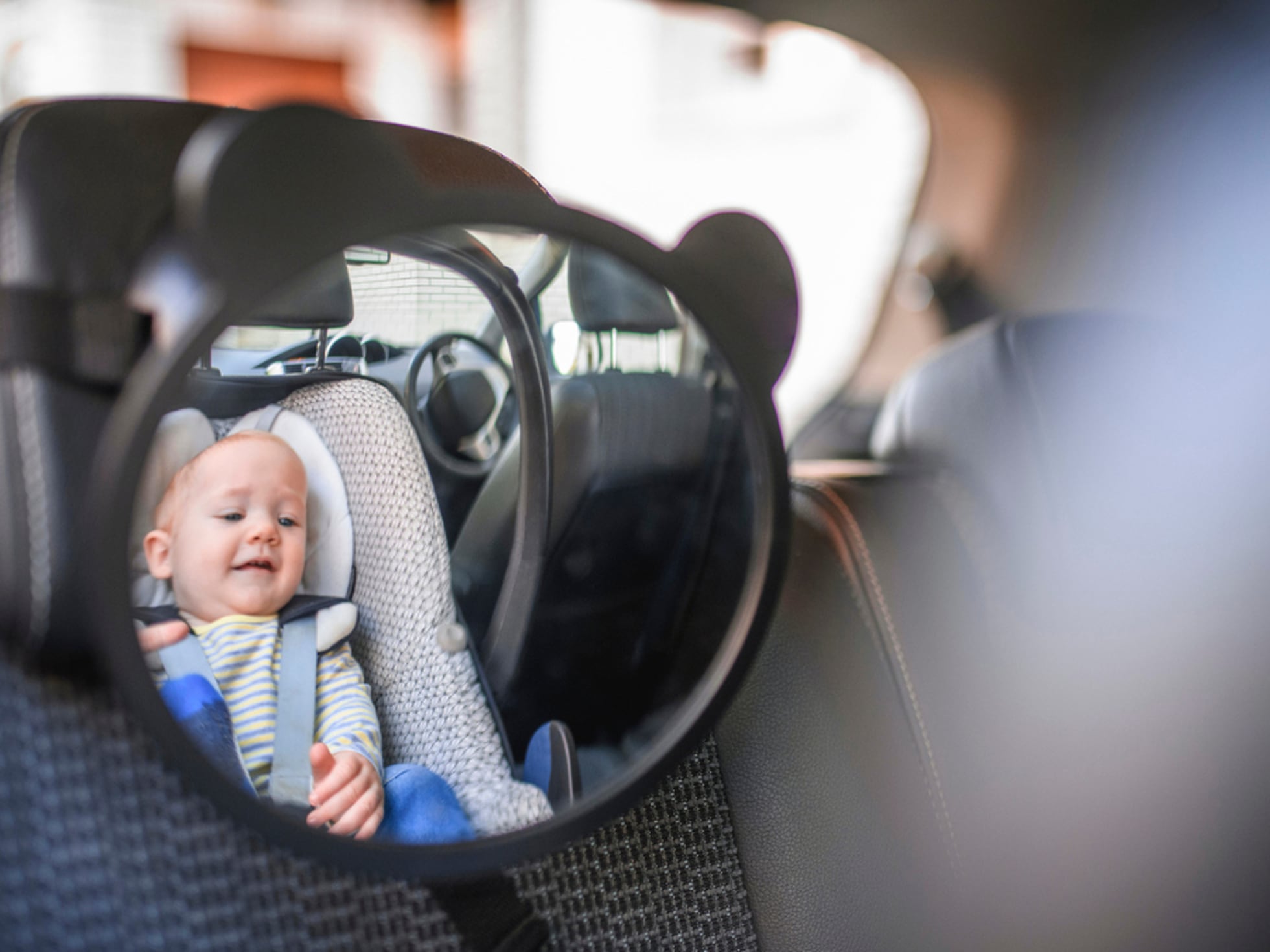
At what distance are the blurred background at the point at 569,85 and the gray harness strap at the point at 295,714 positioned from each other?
1814mm

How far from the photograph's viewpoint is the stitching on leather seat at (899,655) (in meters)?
0.83

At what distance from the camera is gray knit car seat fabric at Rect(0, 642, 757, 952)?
56 cm

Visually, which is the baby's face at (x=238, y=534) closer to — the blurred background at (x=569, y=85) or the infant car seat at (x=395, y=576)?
the infant car seat at (x=395, y=576)

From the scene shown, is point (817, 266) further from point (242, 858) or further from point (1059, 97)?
point (242, 858)

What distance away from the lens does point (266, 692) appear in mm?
621

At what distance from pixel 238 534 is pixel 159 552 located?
73 millimetres

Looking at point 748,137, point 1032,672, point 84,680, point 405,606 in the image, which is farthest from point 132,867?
point 748,137

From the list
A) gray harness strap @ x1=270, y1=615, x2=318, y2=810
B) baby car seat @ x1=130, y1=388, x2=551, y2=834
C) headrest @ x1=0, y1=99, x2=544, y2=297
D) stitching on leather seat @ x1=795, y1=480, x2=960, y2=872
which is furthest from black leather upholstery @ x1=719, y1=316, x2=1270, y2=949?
headrest @ x1=0, y1=99, x2=544, y2=297

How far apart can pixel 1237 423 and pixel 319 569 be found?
1004 millimetres

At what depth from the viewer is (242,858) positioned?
60cm

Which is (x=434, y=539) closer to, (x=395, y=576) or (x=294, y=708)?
(x=395, y=576)

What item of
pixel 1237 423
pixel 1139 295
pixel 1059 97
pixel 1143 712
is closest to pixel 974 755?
pixel 1143 712

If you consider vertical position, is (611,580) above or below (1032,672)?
above

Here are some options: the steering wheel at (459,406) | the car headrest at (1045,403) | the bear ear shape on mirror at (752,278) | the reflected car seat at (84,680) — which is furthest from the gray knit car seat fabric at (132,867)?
the car headrest at (1045,403)
